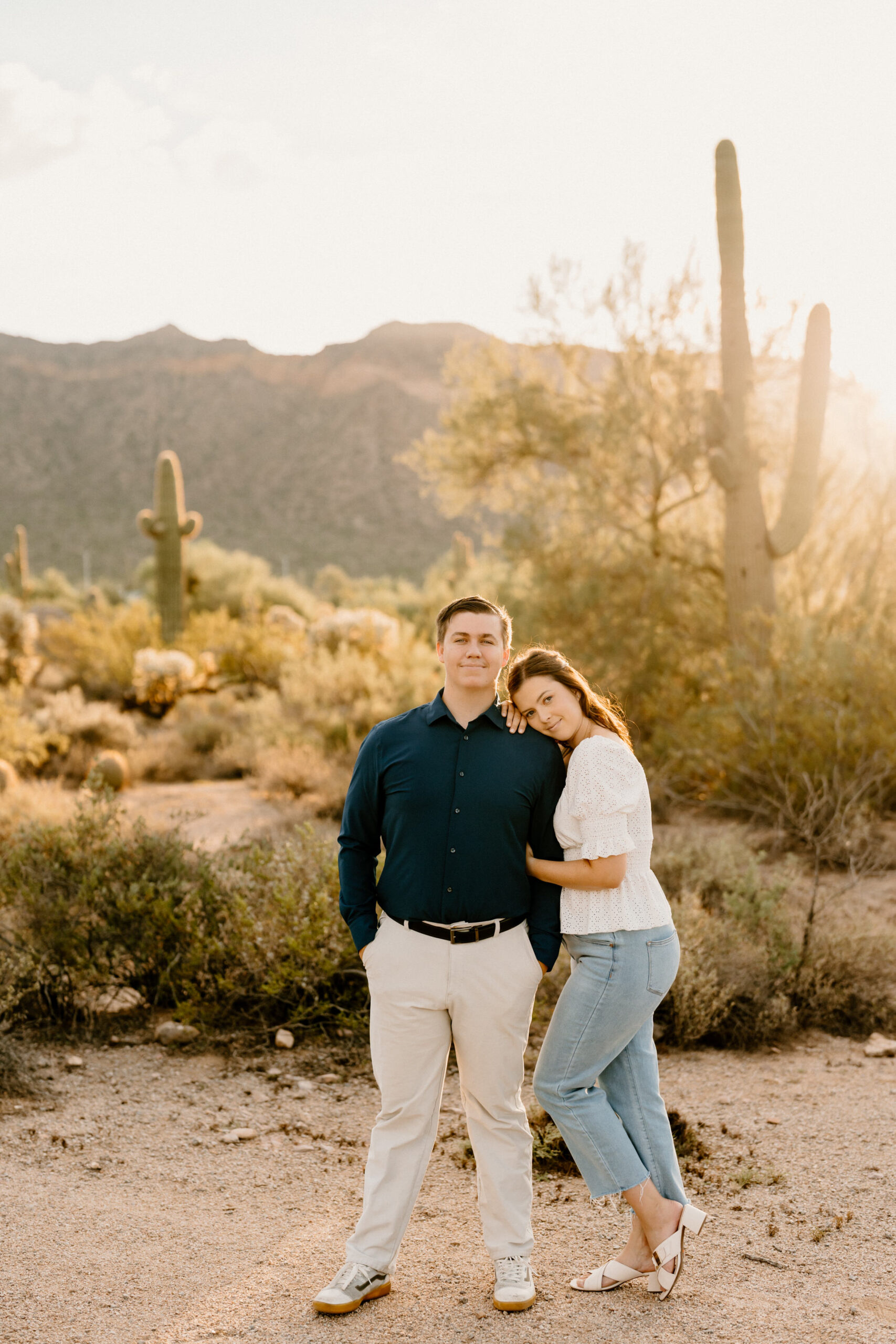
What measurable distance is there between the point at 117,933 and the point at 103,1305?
265 centimetres

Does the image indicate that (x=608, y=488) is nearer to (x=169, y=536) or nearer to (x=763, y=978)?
(x=763, y=978)

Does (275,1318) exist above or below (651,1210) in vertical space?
below

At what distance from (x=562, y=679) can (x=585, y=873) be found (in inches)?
21.5

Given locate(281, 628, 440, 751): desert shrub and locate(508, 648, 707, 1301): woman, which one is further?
locate(281, 628, 440, 751): desert shrub

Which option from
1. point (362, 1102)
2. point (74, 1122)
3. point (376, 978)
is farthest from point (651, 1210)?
point (74, 1122)

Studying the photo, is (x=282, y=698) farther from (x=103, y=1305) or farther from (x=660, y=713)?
(x=103, y=1305)

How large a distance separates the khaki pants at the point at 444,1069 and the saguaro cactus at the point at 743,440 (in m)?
9.04

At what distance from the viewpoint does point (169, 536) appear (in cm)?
2092

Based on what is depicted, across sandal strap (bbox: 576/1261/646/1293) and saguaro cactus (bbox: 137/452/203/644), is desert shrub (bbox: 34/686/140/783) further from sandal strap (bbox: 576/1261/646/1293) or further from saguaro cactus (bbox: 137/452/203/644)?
sandal strap (bbox: 576/1261/646/1293)

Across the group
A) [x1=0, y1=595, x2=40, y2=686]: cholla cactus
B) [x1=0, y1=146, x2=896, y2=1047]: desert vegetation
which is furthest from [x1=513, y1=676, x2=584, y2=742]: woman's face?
[x1=0, y1=595, x2=40, y2=686]: cholla cactus

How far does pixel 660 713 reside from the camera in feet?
36.8

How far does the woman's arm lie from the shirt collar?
0.40 m

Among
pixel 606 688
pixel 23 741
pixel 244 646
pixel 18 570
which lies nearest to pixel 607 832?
pixel 606 688

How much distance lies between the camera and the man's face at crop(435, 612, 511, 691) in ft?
9.72
